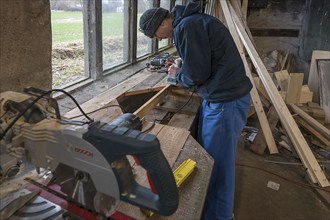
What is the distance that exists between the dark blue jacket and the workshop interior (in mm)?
338

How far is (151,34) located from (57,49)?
0.78 m

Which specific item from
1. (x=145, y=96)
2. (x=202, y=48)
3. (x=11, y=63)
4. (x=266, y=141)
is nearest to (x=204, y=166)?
(x=202, y=48)

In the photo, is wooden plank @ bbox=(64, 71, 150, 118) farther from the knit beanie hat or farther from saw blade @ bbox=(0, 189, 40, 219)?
saw blade @ bbox=(0, 189, 40, 219)

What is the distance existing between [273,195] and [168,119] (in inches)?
47.2

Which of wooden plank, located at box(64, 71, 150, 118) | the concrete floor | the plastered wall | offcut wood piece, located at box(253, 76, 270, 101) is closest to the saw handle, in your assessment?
the plastered wall

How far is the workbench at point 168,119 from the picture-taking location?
2.99ft

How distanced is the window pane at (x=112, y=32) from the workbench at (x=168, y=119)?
33 centimetres

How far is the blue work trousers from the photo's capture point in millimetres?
1630

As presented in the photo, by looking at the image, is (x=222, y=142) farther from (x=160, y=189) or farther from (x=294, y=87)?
(x=294, y=87)

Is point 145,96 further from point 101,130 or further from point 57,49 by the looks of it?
point 101,130

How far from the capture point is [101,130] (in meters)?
0.59

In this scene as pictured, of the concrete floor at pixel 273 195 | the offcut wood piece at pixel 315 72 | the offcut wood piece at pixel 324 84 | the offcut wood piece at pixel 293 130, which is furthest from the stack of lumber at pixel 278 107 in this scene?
the offcut wood piece at pixel 315 72

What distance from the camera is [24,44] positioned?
998 mm

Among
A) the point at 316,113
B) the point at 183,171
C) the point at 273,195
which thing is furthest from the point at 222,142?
the point at 316,113
